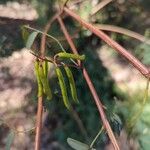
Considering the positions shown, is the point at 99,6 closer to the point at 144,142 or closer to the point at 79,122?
the point at 79,122

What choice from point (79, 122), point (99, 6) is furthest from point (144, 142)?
point (99, 6)

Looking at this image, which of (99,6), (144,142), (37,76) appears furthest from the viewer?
(99,6)

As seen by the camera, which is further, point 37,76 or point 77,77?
point 77,77

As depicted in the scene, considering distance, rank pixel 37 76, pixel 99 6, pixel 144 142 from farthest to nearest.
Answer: pixel 99 6, pixel 144 142, pixel 37 76

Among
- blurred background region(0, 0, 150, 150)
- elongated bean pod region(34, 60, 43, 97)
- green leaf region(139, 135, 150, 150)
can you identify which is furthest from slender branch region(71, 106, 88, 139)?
elongated bean pod region(34, 60, 43, 97)

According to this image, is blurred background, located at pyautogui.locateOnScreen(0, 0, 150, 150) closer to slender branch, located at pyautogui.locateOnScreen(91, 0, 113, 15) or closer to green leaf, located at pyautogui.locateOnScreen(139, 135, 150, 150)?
slender branch, located at pyautogui.locateOnScreen(91, 0, 113, 15)

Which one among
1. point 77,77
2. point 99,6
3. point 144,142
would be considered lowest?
point 144,142

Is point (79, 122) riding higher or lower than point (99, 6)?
lower

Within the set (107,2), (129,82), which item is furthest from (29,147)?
(107,2)
